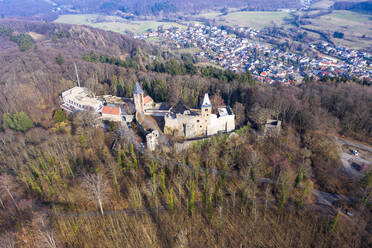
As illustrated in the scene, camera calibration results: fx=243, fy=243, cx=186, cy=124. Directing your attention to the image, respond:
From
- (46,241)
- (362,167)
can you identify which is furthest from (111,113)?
(362,167)

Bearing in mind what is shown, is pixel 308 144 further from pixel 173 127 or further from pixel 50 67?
pixel 50 67

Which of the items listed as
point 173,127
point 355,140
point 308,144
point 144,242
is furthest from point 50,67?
point 355,140

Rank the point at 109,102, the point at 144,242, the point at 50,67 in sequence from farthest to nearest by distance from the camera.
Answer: the point at 50,67 → the point at 109,102 → the point at 144,242

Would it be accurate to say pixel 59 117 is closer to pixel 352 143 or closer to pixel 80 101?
pixel 80 101

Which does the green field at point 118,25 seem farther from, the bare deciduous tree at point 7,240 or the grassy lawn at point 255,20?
Answer: the bare deciduous tree at point 7,240

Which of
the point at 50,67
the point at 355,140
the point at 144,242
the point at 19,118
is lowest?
the point at 144,242

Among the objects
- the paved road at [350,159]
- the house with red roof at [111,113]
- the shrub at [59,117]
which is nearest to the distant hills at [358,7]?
the paved road at [350,159]

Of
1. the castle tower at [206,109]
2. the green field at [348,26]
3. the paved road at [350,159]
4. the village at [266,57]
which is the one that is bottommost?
the paved road at [350,159]
